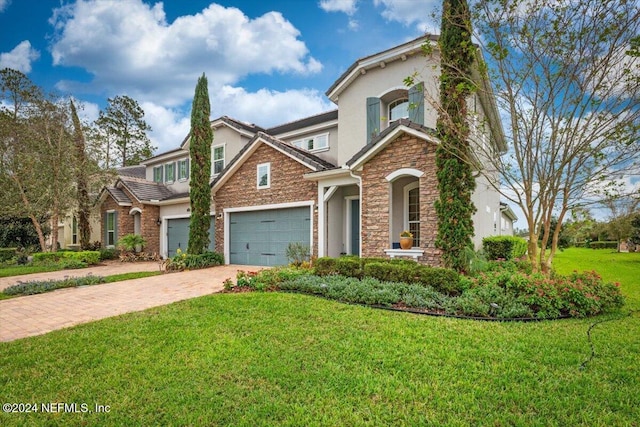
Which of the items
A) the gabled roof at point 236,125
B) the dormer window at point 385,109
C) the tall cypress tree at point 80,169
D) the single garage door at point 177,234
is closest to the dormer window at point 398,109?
the dormer window at point 385,109

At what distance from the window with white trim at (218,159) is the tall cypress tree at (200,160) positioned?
287 cm

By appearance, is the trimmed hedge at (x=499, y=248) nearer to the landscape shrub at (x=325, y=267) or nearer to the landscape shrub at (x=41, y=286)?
the landscape shrub at (x=325, y=267)

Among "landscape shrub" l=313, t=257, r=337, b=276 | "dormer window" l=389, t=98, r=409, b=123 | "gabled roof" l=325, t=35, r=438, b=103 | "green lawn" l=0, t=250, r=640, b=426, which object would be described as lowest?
"green lawn" l=0, t=250, r=640, b=426

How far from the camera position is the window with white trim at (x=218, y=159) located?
18281 mm

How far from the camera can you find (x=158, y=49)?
12.2 metres

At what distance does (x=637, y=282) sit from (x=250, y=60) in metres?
15.1

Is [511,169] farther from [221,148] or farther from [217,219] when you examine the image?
[221,148]

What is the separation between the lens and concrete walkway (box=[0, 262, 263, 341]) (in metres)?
6.09

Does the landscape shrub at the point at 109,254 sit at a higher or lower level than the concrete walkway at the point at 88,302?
higher

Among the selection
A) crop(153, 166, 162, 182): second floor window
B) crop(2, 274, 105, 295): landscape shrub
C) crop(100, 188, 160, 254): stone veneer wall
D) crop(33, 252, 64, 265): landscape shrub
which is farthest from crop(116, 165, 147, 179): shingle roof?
crop(2, 274, 105, 295): landscape shrub

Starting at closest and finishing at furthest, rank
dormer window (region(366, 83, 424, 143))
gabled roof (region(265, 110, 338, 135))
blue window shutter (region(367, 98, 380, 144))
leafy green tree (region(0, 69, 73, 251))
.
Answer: dormer window (region(366, 83, 424, 143)) < blue window shutter (region(367, 98, 380, 144)) < gabled roof (region(265, 110, 338, 135)) < leafy green tree (region(0, 69, 73, 251))

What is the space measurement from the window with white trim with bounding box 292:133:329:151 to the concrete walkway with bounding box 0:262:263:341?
7975 millimetres

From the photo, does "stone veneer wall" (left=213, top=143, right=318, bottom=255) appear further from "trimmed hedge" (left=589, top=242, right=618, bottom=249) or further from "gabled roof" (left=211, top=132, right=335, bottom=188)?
"trimmed hedge" (left=589, top=242, right=618, bottom=249)

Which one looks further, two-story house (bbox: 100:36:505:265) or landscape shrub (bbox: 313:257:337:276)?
two-story house (bbox: 100:36:505:265)
